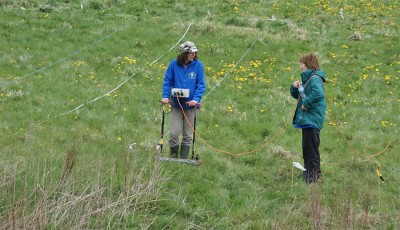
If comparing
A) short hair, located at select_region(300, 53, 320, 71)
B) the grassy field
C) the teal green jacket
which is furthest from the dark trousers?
short hair, located at select_region(300, 53, 320, 71)

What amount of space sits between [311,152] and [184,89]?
1932 millimetres

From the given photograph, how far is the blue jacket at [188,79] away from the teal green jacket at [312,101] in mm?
1394

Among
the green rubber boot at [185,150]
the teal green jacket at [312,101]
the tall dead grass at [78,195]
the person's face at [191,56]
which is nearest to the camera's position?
the tall dead grass at [78,195]

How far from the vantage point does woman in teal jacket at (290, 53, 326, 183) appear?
7.18 metres

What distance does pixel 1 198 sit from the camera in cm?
583

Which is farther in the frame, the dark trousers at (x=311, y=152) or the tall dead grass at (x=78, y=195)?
the dark trousers at (x=311, y=152)

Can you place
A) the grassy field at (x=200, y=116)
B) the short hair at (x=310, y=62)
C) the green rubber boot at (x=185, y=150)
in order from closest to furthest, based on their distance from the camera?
the grassy field at (x=200, y=116) → the short hair at (x=310, y=62) → the green rubber boot at (x=185, y=150)

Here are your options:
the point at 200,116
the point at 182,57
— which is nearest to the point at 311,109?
the point at 182,57

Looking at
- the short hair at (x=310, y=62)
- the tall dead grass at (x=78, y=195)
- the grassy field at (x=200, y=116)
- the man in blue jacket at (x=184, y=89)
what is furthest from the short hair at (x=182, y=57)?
the tall dead grass at (x=78, y=195)

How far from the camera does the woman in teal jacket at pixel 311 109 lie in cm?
718

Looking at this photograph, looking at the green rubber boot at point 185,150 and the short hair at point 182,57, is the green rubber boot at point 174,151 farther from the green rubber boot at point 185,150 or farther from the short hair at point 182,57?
the short hair at point 182,57

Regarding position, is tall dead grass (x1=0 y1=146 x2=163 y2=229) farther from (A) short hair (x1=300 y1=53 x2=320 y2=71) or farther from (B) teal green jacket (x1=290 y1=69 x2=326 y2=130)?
(A) short hair (x1=300 y1=53 x2=320 y2=71)

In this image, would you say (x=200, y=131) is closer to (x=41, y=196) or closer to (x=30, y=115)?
(x=30, y=115)

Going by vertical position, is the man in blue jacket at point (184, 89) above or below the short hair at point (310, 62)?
below
